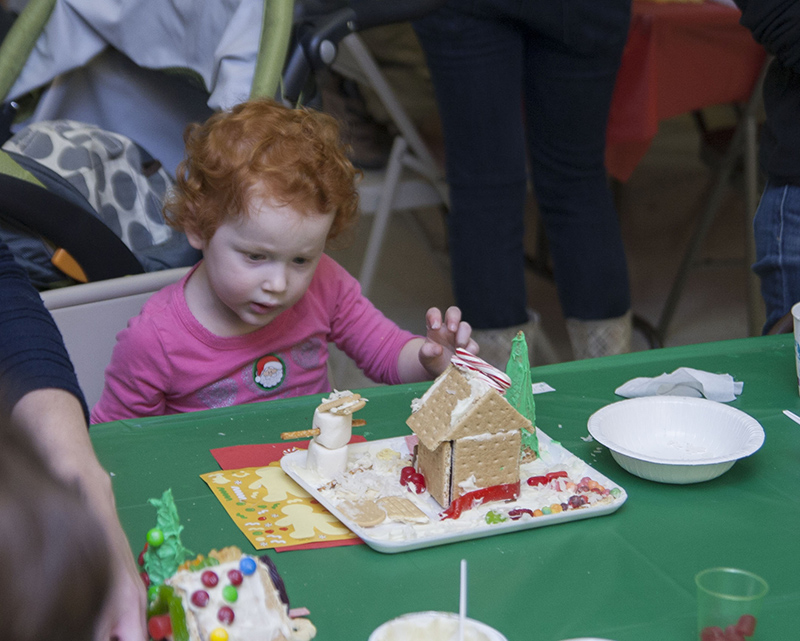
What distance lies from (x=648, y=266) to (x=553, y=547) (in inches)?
117

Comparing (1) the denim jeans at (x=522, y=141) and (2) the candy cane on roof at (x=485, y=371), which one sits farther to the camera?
(1) the denim jeans at (x=522, y=141)

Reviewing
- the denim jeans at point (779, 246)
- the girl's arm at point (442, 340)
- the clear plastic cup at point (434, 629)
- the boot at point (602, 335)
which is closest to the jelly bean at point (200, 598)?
the clear plastic cup at point (434, 629)

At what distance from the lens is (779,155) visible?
146cm

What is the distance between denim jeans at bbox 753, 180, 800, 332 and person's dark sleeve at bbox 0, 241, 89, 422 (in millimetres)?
1127

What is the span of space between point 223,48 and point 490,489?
1.01 metres

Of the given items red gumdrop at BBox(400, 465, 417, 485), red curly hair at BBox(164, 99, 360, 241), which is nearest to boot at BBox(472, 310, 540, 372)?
red curly hair at BBox(164, 99, 360, 241)

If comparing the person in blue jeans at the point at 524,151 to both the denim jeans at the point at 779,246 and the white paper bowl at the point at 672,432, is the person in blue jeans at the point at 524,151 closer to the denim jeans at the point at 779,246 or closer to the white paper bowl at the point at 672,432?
the denim jeans at the point at 779,246

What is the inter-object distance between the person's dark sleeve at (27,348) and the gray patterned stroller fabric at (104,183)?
44 centimetres

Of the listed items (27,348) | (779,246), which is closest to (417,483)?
(27,348)

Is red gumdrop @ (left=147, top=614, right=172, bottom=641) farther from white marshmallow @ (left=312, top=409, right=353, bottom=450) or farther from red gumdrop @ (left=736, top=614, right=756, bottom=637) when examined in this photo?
red gumdrop @ (left=736, top=614, right=756, bottom=637)

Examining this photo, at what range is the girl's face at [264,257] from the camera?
119 centimetres

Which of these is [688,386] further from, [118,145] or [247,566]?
[118,145]

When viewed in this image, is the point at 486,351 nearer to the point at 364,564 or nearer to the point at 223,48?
the point at 223,48

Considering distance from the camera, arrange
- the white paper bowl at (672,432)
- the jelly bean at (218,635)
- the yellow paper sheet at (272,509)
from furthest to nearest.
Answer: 1. the white paper bowl at (672,432)
2. the yellow paper sheet at (272,509)
3. the jelly bean at (218,635)
